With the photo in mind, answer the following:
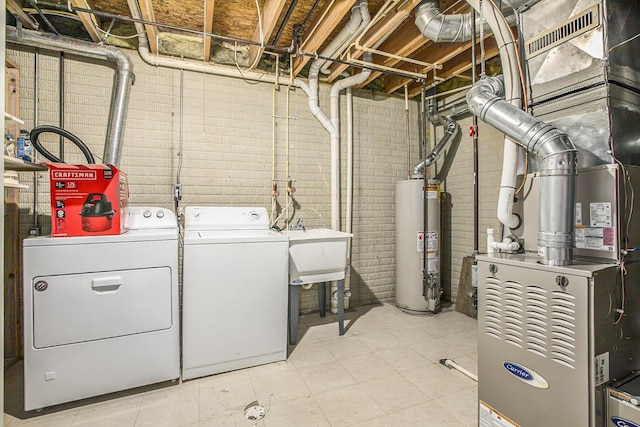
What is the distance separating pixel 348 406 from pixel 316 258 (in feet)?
3.92

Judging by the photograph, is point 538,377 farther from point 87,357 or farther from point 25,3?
point 25,3

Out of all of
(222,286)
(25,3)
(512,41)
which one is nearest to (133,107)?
(25,3)

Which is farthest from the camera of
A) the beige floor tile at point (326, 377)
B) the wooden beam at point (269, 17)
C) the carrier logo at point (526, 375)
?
the wooden beam at point (269, 17)

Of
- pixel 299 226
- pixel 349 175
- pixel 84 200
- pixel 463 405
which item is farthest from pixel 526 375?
pixel 84 200

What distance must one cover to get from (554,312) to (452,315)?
2313mm

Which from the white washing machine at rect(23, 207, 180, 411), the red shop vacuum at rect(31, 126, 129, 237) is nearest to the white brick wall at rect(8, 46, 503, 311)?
the red shop vacuum at rect(31, 126, 129, 237)

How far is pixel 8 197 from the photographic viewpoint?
8.23 feet

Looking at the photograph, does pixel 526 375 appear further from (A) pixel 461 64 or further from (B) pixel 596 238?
(A) pixel 461 64

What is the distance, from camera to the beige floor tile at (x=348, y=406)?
1.81m

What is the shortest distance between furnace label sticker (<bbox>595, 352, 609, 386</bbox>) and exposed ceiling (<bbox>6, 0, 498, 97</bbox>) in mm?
2478

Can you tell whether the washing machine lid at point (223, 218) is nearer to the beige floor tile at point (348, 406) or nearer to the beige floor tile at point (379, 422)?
the beige floor tile at point (348, 406)

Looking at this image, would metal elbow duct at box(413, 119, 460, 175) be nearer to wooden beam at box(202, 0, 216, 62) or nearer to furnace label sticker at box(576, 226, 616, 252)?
furnace label sticker at box(576, 226, 616, 252)

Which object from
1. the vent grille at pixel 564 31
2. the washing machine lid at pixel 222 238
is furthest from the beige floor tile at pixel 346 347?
the vent grille at pixel 564 31

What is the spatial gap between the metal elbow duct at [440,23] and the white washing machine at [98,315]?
2.57m
